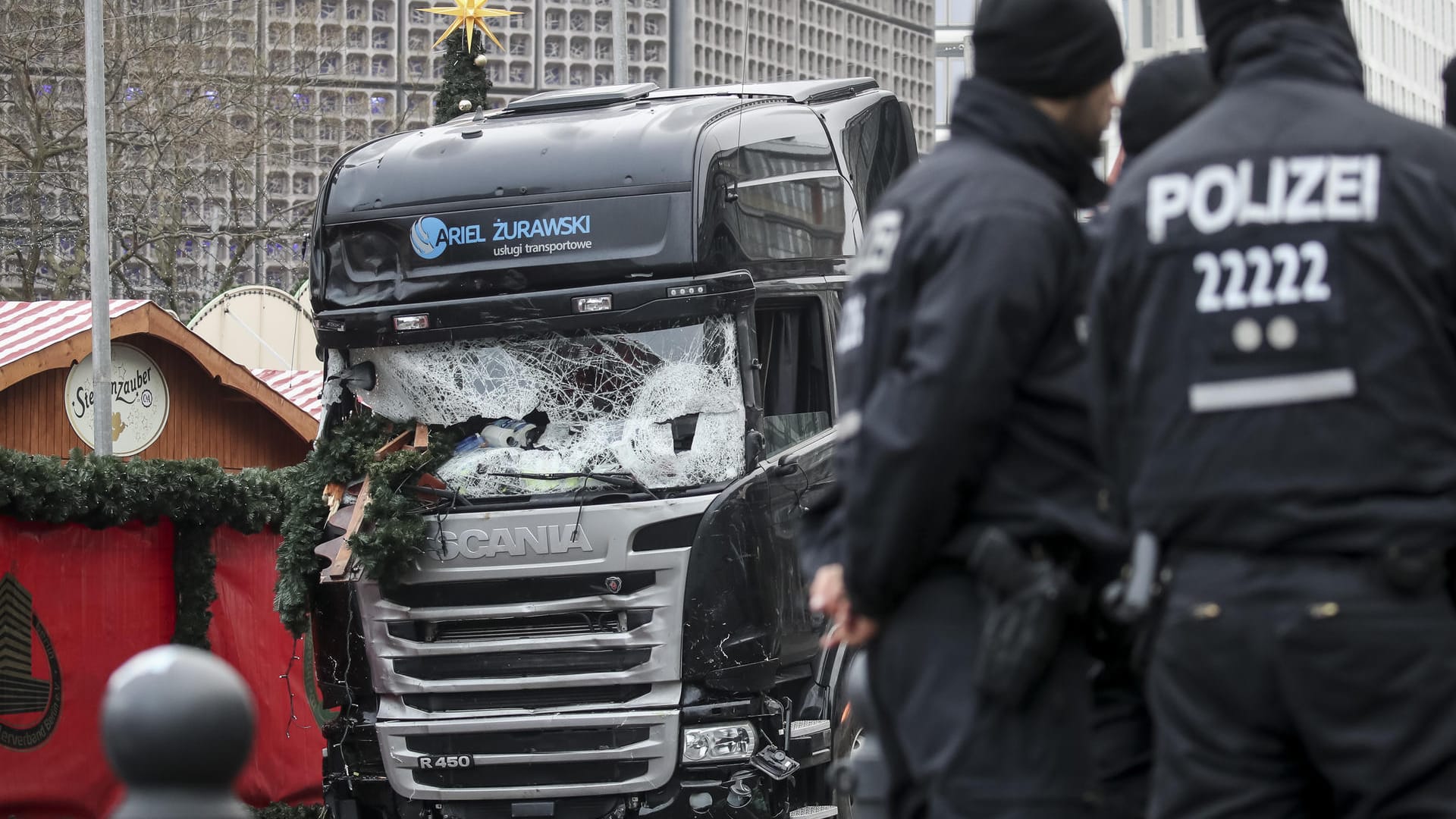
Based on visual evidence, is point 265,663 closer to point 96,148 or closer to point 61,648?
point 61,648

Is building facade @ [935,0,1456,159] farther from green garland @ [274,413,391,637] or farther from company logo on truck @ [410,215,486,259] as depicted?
green garland @ [274,413,391,637]

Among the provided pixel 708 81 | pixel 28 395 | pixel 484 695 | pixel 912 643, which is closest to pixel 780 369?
pixel 484 695

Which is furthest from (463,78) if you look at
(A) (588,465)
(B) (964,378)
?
(B) (964,378)

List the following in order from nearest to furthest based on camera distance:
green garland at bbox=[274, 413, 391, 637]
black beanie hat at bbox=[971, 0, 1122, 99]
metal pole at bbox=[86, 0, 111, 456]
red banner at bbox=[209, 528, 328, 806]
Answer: black beanie hat at bbox=[971, 0, 1122, 99] → green garland at bbox=[274, 413, 391, 637] → red banner at bbox=[209, 528, 328, 806] → metal pole at bbox=[86, 0, 111, 456]

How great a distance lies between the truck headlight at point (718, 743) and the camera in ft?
28.9

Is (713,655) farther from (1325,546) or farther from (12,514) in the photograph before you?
(1325,546)

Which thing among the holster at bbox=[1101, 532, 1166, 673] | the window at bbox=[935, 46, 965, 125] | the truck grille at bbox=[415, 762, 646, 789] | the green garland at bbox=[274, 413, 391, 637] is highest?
the window at bbox=[935, 46, 965, 125]

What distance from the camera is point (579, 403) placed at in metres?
9.21

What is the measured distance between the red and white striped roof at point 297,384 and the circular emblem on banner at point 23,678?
9041 millimetres

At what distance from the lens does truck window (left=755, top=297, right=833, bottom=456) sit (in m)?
9.38

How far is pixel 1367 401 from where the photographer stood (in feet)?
10.7

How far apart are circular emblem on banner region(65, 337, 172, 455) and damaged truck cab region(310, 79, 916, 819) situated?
9.31 m

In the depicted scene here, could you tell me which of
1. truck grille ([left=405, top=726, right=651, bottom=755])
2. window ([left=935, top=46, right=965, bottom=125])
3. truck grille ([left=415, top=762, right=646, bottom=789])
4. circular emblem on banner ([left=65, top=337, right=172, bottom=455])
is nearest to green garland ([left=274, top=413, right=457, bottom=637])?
truck grille ([left=405, top=726, right=651, bottom=755])

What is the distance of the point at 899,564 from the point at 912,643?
168mm
